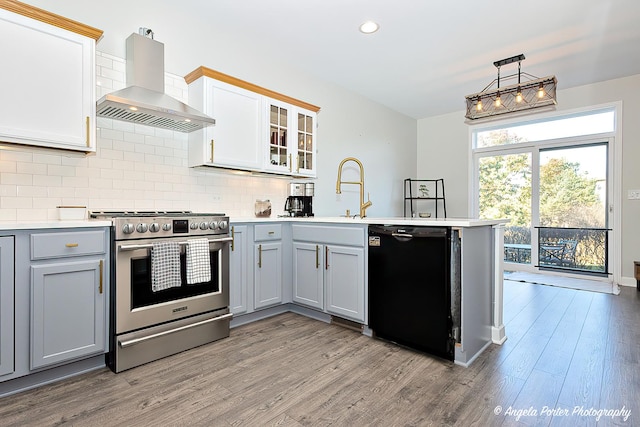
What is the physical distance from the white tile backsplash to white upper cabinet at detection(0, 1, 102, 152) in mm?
239

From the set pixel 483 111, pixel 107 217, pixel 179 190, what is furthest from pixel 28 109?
pixel 483 111

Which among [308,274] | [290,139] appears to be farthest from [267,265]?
[290,139]

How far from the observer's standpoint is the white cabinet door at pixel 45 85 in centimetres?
191

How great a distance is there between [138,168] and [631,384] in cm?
358

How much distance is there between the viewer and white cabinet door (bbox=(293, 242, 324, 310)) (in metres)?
2.92

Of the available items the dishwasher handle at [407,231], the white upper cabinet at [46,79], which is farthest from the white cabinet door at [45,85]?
the dishwasher handle at [407,231]

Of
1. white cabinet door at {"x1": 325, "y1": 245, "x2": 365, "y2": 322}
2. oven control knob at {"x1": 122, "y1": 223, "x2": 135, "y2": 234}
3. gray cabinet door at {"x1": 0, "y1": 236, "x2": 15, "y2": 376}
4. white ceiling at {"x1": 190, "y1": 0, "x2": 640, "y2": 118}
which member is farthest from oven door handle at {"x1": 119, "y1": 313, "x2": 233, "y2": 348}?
white ceiling at {"x1": 190, "y1": 0, "x2": 640, "y2": 118}

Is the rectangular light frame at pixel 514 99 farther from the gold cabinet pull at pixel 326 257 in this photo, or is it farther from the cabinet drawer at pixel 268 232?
the cabinet drawer at pixel 268 232

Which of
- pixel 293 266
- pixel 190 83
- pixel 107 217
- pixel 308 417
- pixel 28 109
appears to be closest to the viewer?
pixel 308 417

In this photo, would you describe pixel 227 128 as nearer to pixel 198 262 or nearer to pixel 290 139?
pixel 290 139

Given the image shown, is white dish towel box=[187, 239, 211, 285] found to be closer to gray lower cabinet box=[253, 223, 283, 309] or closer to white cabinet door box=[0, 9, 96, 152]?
gray lower cabinet box=[253, 223, 283, 309]

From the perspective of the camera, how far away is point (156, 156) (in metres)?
2.82

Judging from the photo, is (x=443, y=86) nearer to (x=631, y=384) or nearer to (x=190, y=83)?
(x=190, y=83)

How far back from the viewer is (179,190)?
2.97m
